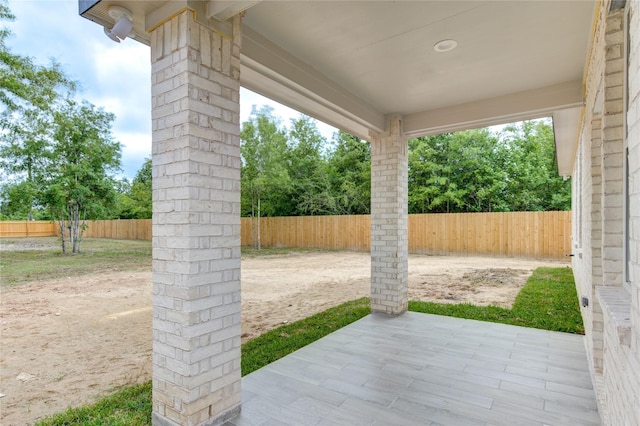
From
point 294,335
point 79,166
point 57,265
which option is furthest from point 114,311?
point 79,166

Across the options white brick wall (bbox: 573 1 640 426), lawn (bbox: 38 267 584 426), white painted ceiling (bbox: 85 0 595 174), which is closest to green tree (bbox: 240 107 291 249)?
lawn (bbox: 38 267 584 426)

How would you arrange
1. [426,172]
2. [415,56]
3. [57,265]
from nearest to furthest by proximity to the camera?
[415,56] < [57,265] < [426,172]

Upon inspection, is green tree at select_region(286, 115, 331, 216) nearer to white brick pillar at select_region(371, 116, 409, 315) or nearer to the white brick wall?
white brick pillar at select_region(371, 116, 409, 315)

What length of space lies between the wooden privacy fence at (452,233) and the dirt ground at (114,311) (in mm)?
1289

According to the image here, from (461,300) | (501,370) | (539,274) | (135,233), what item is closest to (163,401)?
(501,370)

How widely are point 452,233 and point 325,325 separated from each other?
11.0 m

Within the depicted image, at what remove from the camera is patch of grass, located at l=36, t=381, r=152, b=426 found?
8.02 ft

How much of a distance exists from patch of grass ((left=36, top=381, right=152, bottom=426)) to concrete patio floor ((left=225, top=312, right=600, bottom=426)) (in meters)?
0.75

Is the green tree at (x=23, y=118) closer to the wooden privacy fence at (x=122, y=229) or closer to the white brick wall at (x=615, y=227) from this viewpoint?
the wooden privacy fence at (x=122, y=229)

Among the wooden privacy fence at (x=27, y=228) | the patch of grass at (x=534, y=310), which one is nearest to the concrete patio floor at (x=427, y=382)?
the patch of grass at (x=534, y=310)

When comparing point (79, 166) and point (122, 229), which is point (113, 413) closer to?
point (79, 166)

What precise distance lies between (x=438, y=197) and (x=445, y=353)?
49.4 feet

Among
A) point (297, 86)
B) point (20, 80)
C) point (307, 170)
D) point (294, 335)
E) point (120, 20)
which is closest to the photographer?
point (120, 20)

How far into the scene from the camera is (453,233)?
46.6 ft
